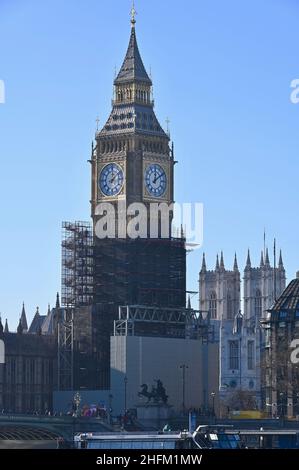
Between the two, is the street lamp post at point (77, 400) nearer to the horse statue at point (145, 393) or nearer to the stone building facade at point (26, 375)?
the horse statue at point (145, 393)

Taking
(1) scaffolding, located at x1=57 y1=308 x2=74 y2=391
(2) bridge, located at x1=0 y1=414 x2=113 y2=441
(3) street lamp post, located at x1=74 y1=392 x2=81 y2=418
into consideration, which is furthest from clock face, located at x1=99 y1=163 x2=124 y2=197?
(2) bridge, located at x1=0 y1=414 x2=113 y2=441

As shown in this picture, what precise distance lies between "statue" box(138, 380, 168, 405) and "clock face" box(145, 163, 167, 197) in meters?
26.0

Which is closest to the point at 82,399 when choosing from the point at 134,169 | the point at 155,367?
the point at 155,367

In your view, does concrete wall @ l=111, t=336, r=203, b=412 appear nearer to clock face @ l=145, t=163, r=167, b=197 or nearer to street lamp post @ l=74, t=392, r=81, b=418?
street lamp post @ l=74, t=392, r=81, b=418

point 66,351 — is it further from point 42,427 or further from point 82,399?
point 42,427

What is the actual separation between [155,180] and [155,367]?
24.0m

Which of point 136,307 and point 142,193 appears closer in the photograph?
point 136,307

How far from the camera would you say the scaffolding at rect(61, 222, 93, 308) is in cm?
18825

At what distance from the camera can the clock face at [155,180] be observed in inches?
7810

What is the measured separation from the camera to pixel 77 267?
18875 centimetres

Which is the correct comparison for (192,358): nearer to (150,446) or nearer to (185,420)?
(185,420)
